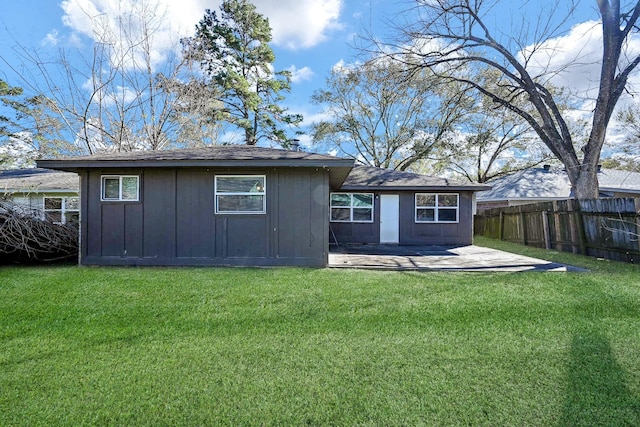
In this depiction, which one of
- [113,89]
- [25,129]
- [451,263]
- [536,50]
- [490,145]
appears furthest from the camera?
[490,145]

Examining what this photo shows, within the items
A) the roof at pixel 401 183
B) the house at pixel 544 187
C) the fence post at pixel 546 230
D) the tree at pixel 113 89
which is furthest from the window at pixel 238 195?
the house at pixel 544 187

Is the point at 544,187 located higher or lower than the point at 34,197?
→ higher

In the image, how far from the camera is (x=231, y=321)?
401cm

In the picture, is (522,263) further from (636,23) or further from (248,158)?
(636,23)

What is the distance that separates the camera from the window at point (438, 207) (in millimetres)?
11938

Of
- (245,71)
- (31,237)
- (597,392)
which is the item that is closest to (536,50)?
(597,392)

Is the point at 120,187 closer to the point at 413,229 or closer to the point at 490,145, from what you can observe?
the point at 413,229

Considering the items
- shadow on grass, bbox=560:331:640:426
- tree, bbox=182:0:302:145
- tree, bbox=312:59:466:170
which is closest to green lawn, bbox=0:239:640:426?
shadow on grass, bbox=560:331:640:426

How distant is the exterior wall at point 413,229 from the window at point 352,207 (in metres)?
0.21

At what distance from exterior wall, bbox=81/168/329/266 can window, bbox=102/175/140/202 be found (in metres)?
0.11

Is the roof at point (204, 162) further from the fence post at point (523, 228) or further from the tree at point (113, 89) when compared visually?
the tree at point (113, 89)

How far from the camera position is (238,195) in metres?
7.19

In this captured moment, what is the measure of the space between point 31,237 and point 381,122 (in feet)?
61.9

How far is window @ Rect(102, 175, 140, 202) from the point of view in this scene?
23.8 ft
